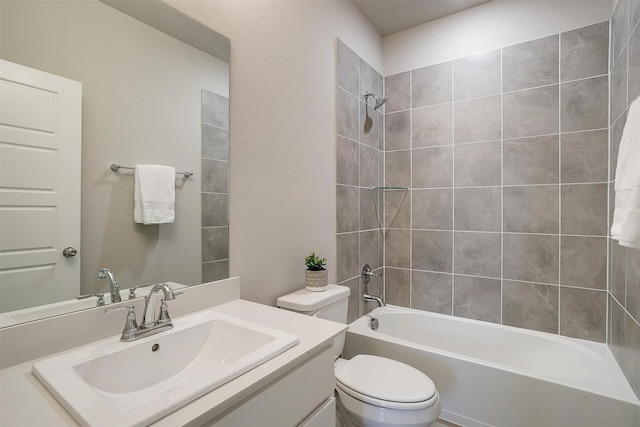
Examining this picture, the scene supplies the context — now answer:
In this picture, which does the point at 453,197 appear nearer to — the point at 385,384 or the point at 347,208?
the point at 347,208

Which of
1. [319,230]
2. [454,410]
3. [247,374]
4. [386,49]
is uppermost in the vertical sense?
[386,49]

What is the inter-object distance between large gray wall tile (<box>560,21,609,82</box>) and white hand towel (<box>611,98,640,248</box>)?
1120 millimetres

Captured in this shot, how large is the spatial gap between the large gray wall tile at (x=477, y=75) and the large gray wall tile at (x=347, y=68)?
745mm

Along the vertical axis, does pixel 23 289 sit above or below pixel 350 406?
above

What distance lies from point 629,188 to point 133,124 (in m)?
1.58

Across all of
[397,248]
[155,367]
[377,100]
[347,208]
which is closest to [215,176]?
[155,367]

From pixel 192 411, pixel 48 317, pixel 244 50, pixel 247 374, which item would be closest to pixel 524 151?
pixel 244 50

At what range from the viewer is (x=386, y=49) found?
260cm

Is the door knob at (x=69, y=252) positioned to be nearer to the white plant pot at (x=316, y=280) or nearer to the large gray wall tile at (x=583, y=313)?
the white plant pot at (x=316, y=280)

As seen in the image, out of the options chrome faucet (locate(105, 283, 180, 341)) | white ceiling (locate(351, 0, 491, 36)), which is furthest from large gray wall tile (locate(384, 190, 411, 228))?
chrome faucet (locate(105, 283, 180, 341))

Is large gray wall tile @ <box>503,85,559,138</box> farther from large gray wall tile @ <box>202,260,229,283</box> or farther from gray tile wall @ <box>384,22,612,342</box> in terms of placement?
large gray wall tile @ <box>202,260,229,283</box>

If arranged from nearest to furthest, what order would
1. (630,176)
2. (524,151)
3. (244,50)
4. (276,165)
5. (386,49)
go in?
(630,176)
(244,50)
(276,165)
(524,151)
(386,49)

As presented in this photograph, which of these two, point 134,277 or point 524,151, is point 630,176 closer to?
point 524,151

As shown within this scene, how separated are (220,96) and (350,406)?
1442 millimetres
